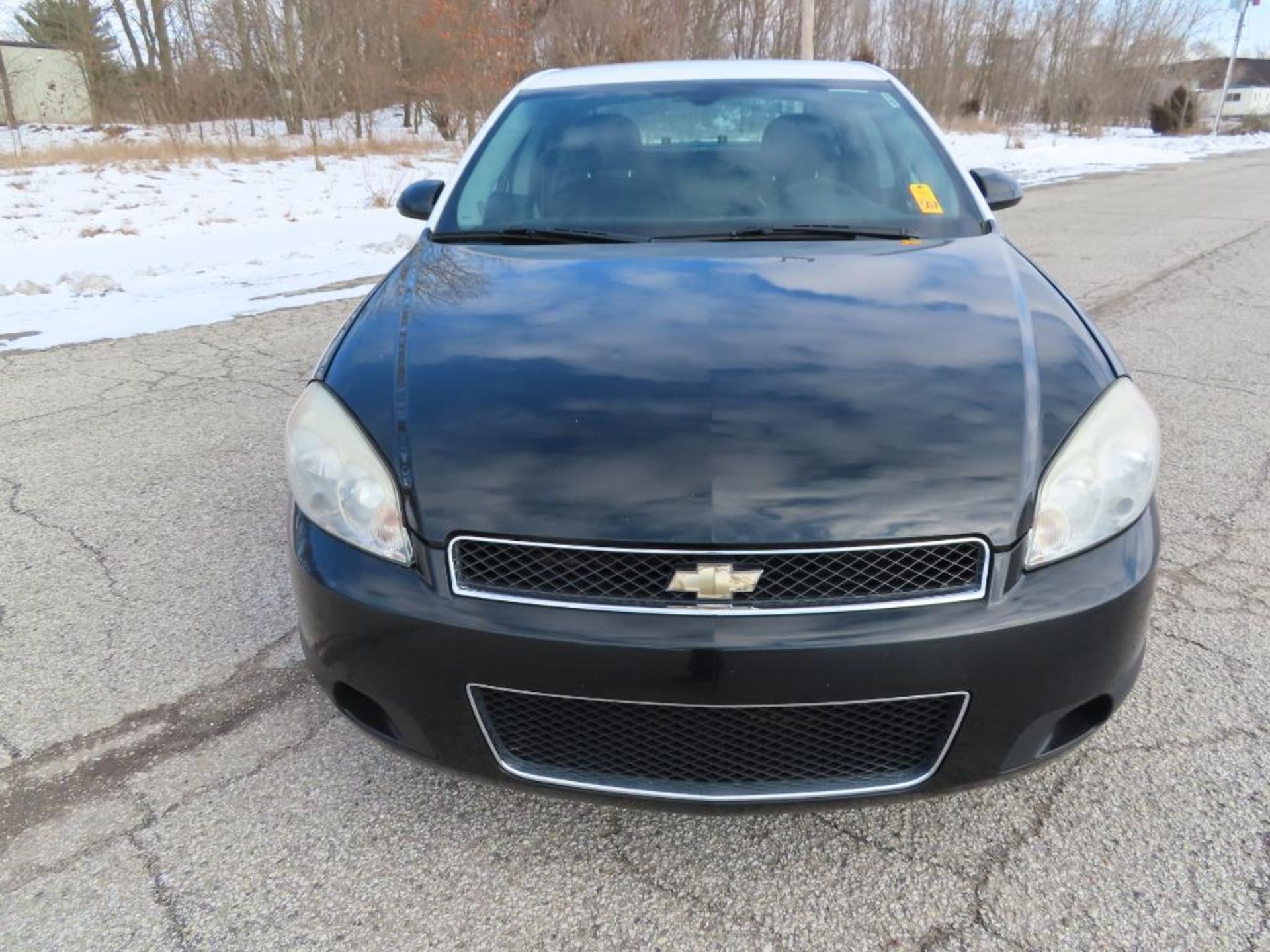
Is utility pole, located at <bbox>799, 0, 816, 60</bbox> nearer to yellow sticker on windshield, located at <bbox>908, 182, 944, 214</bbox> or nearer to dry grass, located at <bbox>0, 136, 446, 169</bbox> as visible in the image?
dry grass, located at <bbox>0, 136, 446, 169</bbox>

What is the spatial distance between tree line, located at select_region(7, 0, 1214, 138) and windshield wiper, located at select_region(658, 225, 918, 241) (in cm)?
1613

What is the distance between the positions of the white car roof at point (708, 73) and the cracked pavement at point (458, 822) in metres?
1.96

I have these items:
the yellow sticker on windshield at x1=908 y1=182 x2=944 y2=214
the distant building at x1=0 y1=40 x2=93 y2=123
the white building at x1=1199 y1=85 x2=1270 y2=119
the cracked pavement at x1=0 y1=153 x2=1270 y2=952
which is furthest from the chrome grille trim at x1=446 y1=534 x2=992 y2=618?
the white building at x1=1199 y1=85 x2=1270 y2=119

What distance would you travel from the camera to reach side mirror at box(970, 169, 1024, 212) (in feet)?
9.83

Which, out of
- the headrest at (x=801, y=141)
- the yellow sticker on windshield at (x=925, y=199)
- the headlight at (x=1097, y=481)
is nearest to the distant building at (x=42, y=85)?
the headrest at (x=801, y=141)

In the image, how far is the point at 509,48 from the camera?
665 inches

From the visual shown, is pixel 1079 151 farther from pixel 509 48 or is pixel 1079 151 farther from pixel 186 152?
pixel 186 152

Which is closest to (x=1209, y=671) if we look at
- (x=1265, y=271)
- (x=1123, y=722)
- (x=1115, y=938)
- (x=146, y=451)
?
(x=1123, y=722)

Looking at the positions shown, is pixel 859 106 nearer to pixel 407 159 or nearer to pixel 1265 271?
pixel 1265 271

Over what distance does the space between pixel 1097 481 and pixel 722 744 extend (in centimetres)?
84

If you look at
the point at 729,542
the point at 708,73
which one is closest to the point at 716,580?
the point at 729,542

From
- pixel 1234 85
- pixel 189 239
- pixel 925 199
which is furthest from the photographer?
pixel 1234 85

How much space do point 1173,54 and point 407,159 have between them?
45646mm

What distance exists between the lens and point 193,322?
602cm
